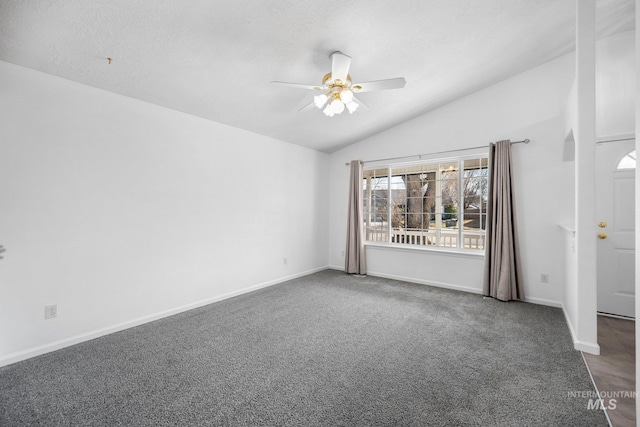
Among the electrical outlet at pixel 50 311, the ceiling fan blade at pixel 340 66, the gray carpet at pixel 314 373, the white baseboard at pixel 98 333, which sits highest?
the ceiling fan blade at pixel 340 66

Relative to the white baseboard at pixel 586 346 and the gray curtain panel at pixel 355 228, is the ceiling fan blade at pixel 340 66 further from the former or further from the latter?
the white baseboard at pixel 586 346

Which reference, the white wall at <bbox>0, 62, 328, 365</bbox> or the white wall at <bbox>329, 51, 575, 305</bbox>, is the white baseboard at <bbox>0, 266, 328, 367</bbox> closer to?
the white wall at <bbox>0, 62, 328, 365</bbox>

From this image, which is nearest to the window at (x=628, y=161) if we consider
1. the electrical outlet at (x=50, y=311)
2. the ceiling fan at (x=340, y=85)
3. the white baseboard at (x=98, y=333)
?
the ceiling fan at (x=340, y=85)

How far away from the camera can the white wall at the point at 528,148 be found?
3469mm

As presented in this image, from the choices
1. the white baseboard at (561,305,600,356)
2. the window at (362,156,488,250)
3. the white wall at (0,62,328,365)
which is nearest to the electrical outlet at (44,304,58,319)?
the white wall at (0,62,328,365)

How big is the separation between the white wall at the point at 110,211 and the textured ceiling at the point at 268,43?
275 mm

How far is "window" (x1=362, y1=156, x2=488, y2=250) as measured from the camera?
4184 mm

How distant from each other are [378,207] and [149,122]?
3.87 m

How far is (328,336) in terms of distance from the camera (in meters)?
2.63

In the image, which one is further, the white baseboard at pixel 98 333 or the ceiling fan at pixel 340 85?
the ceiling fan at pixel 340 85

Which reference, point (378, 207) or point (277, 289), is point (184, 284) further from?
point (378, 207)

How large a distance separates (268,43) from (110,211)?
2229 millimetres

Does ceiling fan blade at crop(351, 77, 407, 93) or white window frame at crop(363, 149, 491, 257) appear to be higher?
ceiling fan blade at crop(351, 77, 407, 93)

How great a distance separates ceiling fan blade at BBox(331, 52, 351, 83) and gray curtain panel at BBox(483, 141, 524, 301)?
266 centimetres
